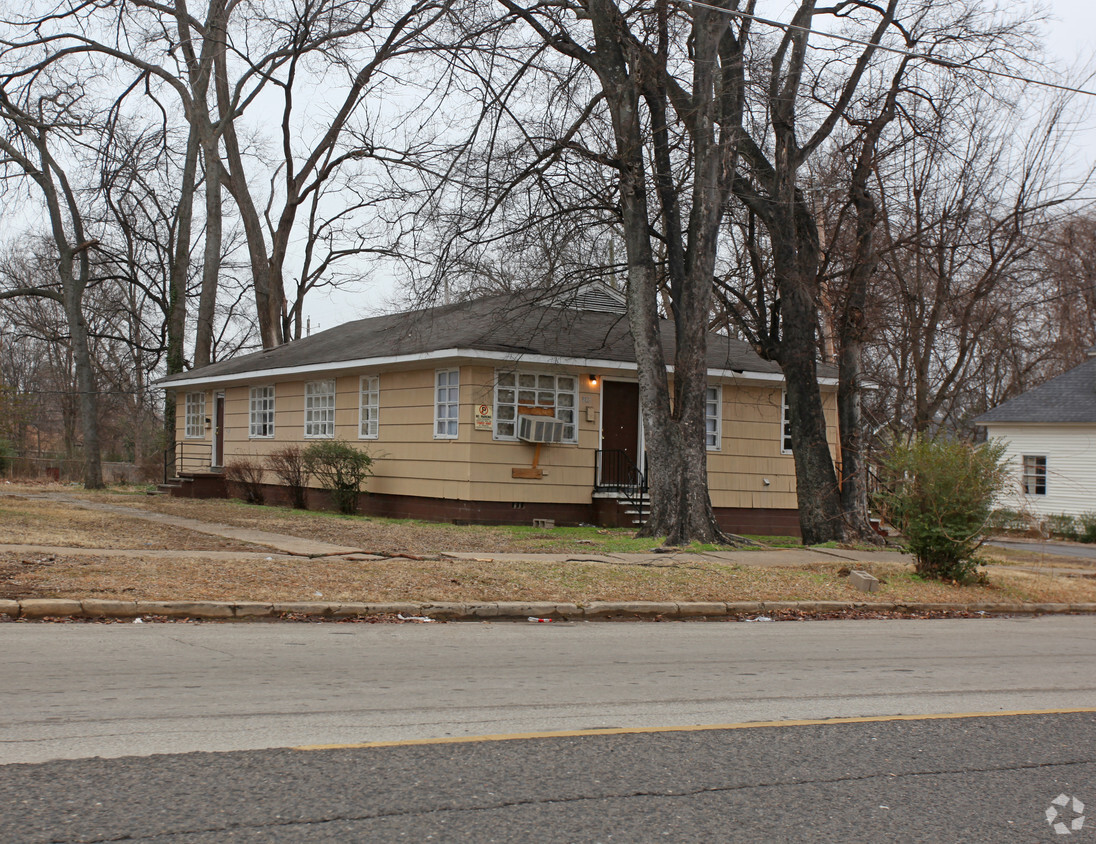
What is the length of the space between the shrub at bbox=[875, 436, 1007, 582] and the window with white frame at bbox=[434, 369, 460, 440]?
28.9 feet

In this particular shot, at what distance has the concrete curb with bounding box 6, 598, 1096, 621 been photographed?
8.79m

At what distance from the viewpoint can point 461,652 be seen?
25.9 feet

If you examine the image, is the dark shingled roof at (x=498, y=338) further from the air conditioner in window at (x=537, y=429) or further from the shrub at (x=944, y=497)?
the shrub at (x=944, y=497)

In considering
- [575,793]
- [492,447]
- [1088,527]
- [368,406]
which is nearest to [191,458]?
[368,406]

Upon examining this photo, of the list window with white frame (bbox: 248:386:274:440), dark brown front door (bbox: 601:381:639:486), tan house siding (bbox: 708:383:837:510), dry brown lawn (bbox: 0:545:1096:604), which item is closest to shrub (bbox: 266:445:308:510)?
window with white frame (bbox: 248:386:274:440)

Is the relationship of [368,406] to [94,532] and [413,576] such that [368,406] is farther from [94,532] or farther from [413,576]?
[413,576]

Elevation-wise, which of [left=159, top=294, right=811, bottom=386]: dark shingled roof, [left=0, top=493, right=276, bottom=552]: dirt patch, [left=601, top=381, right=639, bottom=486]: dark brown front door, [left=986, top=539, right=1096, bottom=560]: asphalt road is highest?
[left=159, top=294, right=811, bottom=386]: dark shingled roof

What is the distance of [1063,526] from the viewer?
3003 cm

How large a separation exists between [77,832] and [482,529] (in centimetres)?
1412

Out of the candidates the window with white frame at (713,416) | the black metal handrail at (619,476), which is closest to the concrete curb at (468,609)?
the black metal handrail at (619,476)

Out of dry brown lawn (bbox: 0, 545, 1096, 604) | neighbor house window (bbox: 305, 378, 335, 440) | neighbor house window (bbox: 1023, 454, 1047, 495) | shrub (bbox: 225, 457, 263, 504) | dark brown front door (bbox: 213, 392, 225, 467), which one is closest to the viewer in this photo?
dry brown lawn (bbox: 0, 545, 1096, 604)

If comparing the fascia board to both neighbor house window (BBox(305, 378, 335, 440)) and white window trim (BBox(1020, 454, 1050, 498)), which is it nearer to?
neighbor house window (BBox(305, 378, 335, 440))

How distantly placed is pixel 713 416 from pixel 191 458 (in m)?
15.6

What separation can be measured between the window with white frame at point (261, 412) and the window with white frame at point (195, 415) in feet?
10.7
